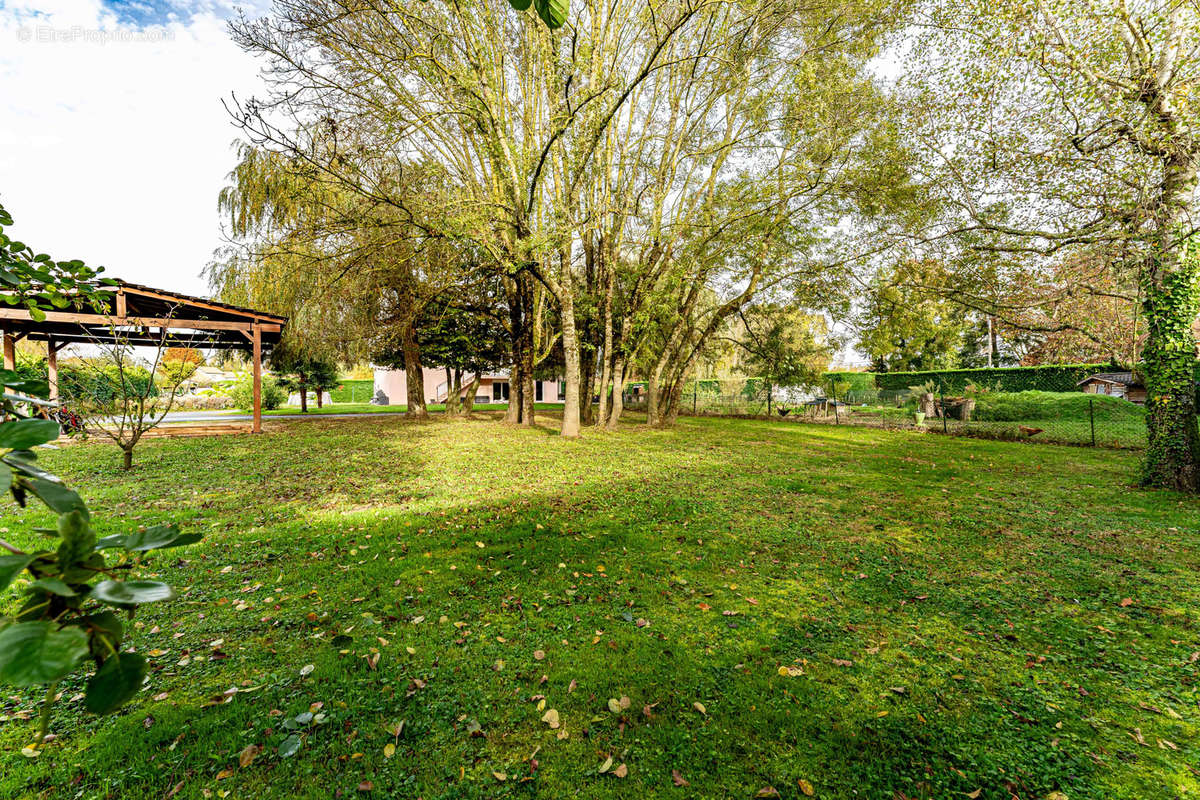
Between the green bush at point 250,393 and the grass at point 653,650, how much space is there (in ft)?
61.4

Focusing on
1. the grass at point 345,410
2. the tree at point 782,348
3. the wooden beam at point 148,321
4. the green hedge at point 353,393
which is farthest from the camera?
the green hedge at point 353,393

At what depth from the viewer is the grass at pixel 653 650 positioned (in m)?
2.32

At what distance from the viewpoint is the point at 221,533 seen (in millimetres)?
5102

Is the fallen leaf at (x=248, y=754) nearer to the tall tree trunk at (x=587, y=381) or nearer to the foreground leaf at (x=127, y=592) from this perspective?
the foreground leaf at (x=127, y=592)

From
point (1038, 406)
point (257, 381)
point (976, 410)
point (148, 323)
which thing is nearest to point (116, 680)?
point (148, 323)

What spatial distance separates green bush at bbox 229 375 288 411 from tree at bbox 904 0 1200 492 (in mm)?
26906

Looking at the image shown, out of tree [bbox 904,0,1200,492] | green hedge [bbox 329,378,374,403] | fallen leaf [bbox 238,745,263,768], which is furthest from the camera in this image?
green hedge [bbox 329,378,374,403]

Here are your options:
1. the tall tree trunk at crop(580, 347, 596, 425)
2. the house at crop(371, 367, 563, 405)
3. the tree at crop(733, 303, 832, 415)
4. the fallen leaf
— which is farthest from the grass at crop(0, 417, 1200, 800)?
the house at crop(371, 367, 563, 405)

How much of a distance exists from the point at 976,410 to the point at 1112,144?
11.6 meters

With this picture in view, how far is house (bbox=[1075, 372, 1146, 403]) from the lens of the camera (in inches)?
654

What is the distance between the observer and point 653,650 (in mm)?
3207

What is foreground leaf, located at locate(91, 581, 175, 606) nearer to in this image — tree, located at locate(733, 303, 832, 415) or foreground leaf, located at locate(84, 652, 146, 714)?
foreground leaf, located at locate(84, 652, 146, 714)

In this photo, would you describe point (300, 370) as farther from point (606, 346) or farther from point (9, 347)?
point (606, 346)

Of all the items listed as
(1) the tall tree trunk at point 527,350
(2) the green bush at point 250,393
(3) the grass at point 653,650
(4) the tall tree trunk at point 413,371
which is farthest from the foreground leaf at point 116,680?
(2) the green bush at point 250,393
